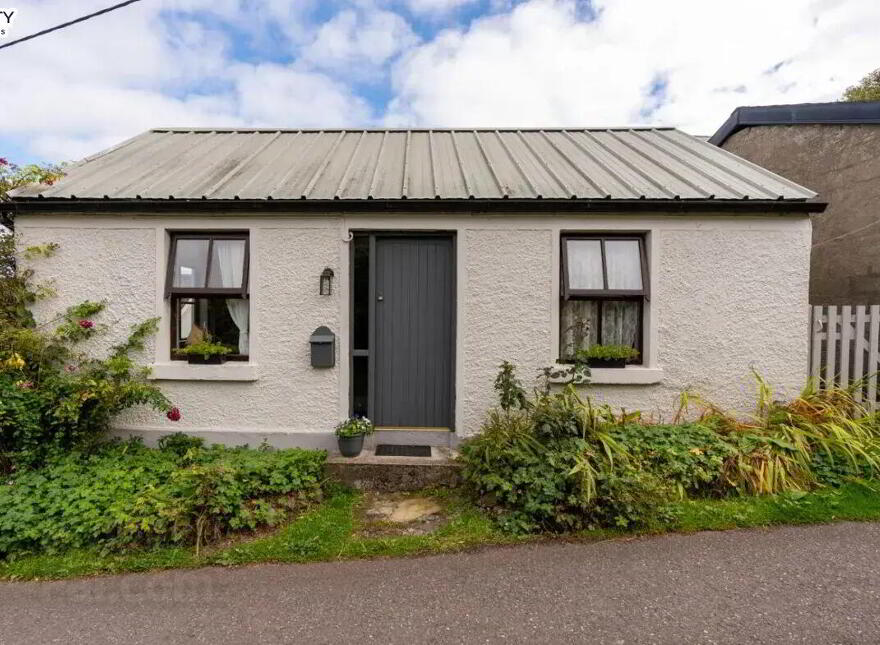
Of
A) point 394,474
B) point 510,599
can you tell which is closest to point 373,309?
point 394,474

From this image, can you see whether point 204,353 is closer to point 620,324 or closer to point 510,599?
point 510,599

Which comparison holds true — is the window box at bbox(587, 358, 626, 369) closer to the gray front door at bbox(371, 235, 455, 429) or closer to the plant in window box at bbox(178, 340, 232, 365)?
the gray front door at bbox(371, 235, 455, 429)

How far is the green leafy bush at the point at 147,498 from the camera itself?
119 inches

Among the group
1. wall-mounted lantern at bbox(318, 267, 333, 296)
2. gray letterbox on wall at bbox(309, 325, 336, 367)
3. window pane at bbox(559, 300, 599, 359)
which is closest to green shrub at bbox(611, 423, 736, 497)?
window pane at bbox(559, 300, 599, 359)

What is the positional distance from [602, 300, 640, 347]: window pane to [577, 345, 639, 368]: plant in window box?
148 millimetres

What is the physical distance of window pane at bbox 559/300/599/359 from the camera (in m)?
4.62

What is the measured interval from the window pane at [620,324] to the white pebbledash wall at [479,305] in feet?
0.62

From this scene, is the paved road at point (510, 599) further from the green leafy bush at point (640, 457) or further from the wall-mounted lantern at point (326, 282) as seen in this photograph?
the wall-mounted lantern at point (326, 282)

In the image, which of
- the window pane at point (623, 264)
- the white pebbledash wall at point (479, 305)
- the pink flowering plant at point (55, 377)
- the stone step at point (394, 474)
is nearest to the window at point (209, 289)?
the white pebbledash wall at point (479, 305)

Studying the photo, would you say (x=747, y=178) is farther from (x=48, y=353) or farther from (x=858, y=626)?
(x=48, y=353)

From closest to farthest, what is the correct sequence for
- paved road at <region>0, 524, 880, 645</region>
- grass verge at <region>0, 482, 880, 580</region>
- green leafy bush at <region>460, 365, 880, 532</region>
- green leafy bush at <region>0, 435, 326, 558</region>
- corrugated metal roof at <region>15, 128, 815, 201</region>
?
paved road at <region>0, 524, 880, 645</region> < grass verge at <region>0, 482, 880, 580</region> < green leafy bush at <region>0, 435, 326, 558</region> < green leafy bush at <region>460, 365, 880, 532</region> < corrugated metal roof at <region>15, 128, 815, 201</region>

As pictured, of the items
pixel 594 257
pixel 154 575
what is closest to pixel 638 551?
pixel 594 257

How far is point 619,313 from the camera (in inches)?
182

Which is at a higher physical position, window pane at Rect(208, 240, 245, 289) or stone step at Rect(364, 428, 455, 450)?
window pane at Rect(208, 240, 245, 289)
